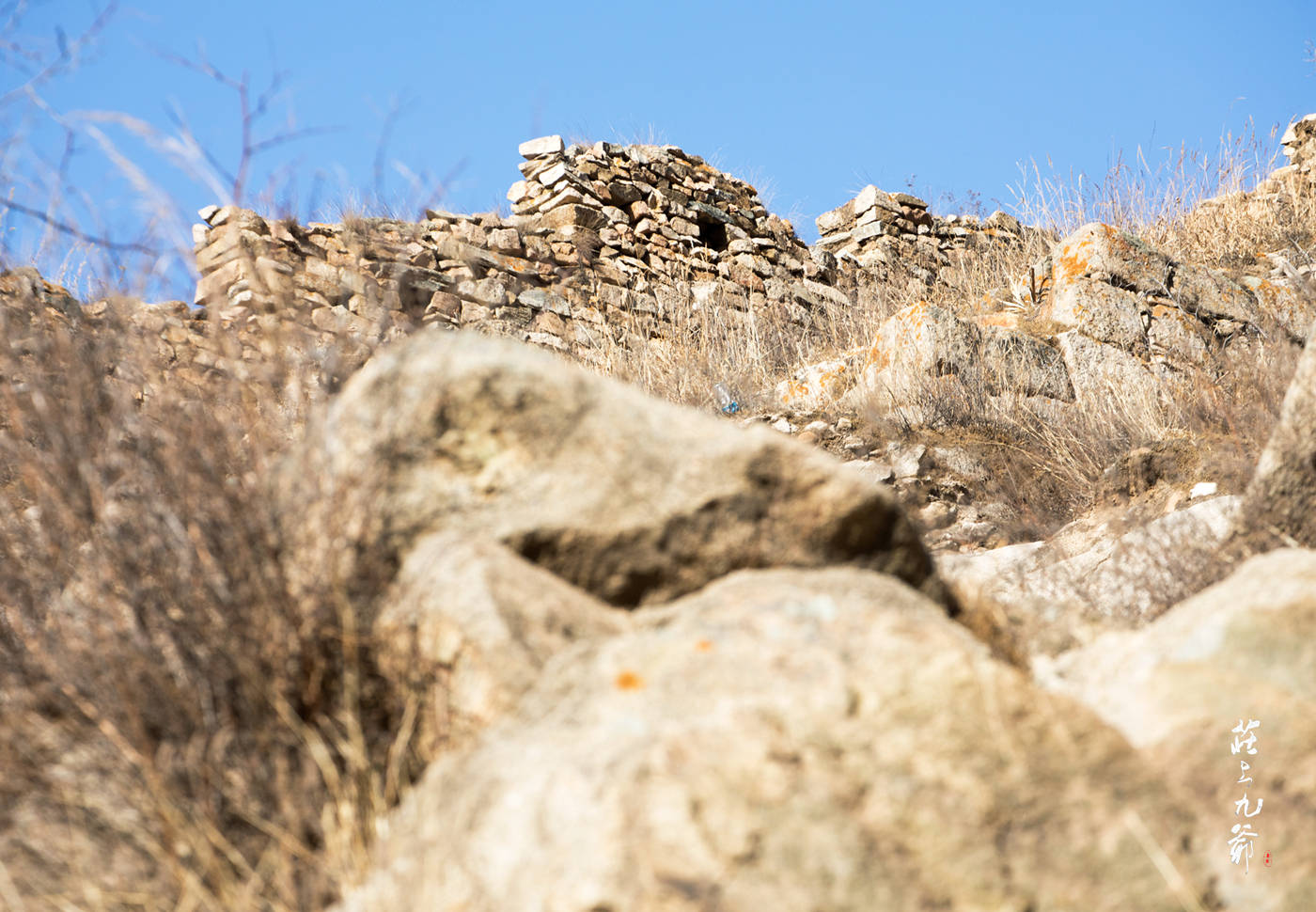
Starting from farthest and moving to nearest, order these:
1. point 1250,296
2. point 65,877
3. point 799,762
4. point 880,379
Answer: point 1250,296
point 880,379
point 65,877
point 799,762

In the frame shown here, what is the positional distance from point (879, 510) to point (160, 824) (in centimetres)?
144

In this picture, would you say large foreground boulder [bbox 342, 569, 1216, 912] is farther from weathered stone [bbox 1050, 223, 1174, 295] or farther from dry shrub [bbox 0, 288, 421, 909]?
weathered stone [bbox 1050, 223, 1174, 295]

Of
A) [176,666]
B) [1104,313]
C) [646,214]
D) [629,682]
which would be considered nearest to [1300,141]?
[1104,313]

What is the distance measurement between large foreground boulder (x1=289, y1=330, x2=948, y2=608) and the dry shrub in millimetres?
200

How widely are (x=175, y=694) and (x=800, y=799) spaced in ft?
3.51

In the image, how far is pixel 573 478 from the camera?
190 centimetres

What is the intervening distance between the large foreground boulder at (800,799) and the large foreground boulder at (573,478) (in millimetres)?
397

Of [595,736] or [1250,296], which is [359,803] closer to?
[595,736]

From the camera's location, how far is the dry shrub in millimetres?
1510

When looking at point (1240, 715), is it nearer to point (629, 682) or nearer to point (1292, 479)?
point (629, 682)

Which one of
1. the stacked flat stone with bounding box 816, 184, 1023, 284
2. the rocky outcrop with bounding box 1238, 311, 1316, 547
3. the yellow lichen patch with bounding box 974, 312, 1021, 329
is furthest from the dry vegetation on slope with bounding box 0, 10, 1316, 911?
the stacked flat stone with bounding box 816, 184, 1023, 284

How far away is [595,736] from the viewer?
1.39m

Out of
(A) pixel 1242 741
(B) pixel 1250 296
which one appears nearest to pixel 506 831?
(A) pixel 1242 741

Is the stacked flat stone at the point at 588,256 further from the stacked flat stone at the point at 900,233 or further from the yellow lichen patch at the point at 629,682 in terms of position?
the yellow lichen patch at the point at 629,682
